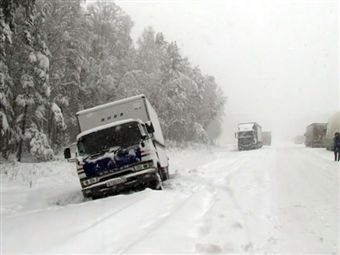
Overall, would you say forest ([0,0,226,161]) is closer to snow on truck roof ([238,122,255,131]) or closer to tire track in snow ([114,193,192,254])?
snow on truck roof ([238,122,255,131])

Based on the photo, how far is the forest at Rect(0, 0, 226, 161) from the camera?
26062mm

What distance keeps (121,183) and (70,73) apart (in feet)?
73.4

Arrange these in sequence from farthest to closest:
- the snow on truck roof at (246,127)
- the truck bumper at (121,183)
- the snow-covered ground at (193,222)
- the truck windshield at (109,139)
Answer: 1. the snow on truck roof at (246,127)
2. the truck windshield at (109,139)
3. the truck bumper at (121,183)
4. the snow-covered ground at (193,222)

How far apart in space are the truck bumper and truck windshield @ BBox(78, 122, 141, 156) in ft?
3.54

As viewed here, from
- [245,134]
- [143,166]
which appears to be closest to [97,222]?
[143,166]

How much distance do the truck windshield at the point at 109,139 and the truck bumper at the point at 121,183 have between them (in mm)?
1080

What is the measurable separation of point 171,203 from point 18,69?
21690 millimetres

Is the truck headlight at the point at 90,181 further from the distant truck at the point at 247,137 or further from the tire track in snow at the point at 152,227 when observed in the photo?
the distant truck at the point at 247,137

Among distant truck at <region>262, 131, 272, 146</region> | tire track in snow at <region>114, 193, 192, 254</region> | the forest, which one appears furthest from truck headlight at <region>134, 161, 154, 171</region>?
distant truck at <region>262, 131, 272, 146</region>

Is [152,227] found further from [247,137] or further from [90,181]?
[247,137]

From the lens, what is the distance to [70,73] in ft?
107

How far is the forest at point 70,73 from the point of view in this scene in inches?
1026

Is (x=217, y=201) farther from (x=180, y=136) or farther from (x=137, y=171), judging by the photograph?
(x=180, y=136)

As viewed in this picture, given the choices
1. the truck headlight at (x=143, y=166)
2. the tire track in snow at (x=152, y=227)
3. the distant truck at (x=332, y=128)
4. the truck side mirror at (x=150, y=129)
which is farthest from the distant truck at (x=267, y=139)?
the tire track in snow at (x=152, y=227)
